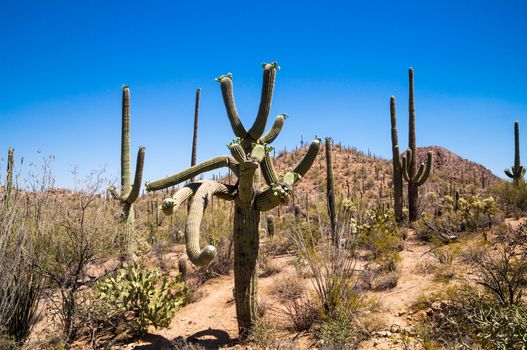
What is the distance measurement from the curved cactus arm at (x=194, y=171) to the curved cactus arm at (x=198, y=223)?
312 mm

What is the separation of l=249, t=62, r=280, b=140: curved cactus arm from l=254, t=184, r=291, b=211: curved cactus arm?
1.02 metres

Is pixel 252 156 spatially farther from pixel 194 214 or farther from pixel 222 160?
pixel 194 214

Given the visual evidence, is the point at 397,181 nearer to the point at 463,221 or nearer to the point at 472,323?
the point at 463,221

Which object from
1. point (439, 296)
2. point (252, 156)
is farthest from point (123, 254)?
point (439, 296)

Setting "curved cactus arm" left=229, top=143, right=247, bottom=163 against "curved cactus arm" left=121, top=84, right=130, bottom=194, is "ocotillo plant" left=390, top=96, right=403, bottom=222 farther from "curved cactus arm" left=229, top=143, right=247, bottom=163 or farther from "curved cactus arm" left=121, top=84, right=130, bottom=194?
"curved cactus arm" left=229, top=143, right=247, bottom=163

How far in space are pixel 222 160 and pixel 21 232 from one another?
298cm

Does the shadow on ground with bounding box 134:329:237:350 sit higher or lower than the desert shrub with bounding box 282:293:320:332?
lower

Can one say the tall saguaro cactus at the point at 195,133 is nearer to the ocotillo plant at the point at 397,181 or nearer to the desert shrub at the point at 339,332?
the ocotillo plant at the point at 397,181

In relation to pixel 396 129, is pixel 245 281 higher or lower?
lower

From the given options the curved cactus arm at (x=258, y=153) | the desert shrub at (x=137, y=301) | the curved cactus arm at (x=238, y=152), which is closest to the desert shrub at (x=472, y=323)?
the curved cactus arm at (x=258, y=153)

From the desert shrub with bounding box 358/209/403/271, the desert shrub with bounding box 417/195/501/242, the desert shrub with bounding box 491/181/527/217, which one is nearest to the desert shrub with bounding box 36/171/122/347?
the desert shrub with bounding box 358/209/403/271

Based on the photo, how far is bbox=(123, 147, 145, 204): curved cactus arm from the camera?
33.0ft

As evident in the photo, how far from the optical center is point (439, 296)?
253 inches

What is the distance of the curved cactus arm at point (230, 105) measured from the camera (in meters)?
6.60
